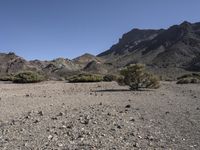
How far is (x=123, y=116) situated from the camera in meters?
11.4

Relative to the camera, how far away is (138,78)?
25750mm

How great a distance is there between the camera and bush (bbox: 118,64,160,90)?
25672 mm

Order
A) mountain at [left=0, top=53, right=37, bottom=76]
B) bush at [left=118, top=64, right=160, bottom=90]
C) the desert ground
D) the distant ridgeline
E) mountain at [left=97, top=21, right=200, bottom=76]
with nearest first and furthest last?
the desert ground < bush at [left=118, top=64, right=160, bottom=90] < mountain at [left=0, top=53, right=37, bottom=76] < the distant ridgeline < mountain at [left=97, top=21, right=200, bottom=76]

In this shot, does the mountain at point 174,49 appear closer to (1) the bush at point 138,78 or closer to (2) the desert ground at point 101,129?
(1) the bush at point 138,78

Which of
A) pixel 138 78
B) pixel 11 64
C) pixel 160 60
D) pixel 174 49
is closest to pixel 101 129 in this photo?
pixel 138 78

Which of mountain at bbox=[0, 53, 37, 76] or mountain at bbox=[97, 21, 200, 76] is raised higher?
mountain at bbox=[97, 21, 200, 76]

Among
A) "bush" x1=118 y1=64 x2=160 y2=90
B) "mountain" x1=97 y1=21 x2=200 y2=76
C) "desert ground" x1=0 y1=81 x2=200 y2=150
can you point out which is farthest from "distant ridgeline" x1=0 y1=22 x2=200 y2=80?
"desert ground" x1=0 y1=81 x2=200 y2=150

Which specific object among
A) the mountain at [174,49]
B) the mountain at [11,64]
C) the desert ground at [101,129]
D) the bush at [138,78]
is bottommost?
the desert ground at [101,129]

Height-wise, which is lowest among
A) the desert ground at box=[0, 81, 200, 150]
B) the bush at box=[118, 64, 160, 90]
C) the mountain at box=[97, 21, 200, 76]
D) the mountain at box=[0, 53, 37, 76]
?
the desert ground at box=[0, 81, 200, 150]

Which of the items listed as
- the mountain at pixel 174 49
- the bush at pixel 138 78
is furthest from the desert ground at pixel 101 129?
the mountain at pixel 174 49

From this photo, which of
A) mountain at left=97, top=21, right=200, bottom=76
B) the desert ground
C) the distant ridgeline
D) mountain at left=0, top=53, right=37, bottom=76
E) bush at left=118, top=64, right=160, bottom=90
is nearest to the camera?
the desert ground

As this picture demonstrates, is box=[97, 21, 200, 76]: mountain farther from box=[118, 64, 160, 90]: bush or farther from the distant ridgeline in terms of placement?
box=[118, 64, 160, 90]: bush

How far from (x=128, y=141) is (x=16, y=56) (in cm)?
7983

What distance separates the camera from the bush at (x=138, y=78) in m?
25.7
